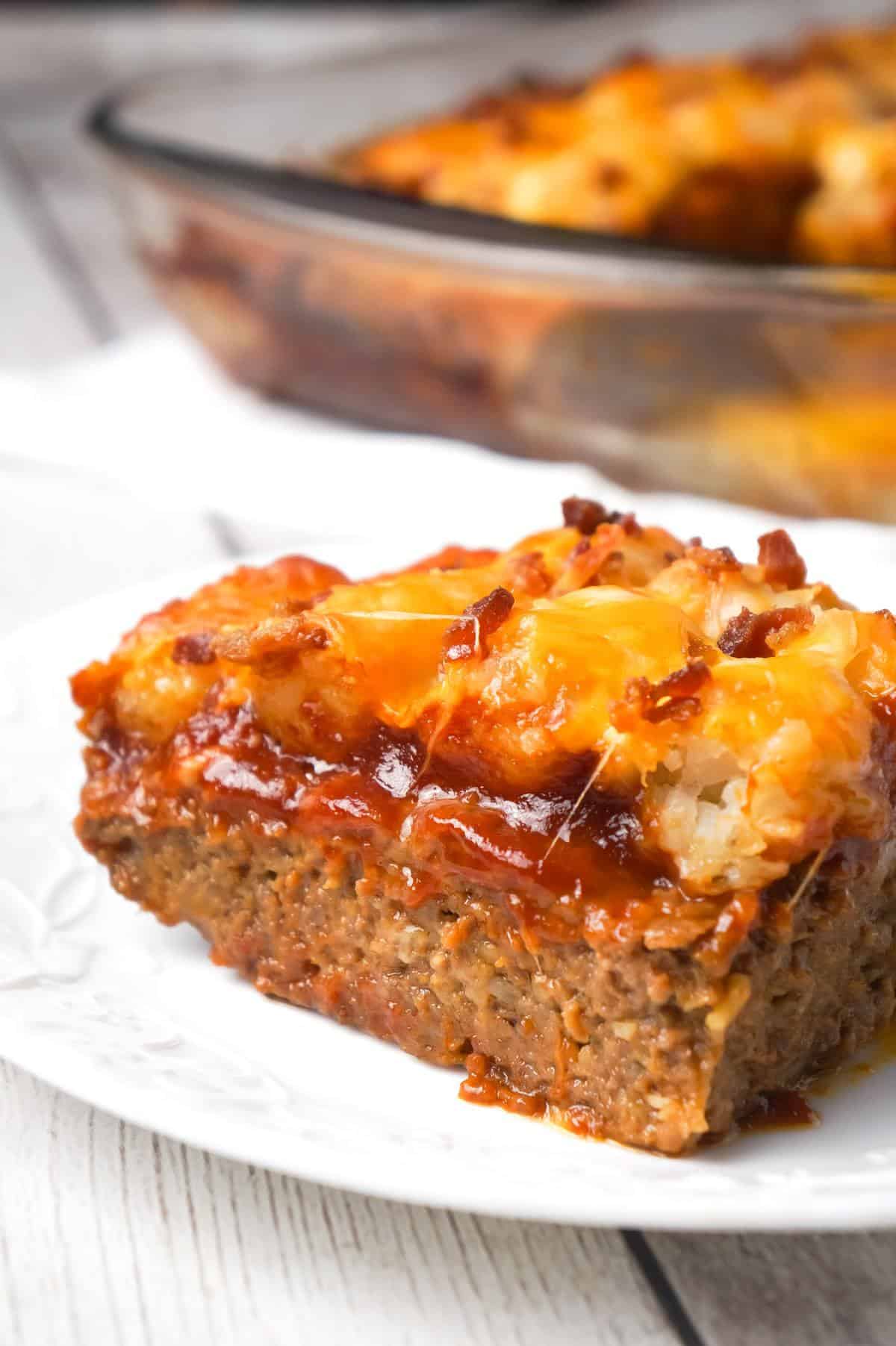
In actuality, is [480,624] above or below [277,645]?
above

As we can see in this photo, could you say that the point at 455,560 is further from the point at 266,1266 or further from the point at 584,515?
the point at 266,1266

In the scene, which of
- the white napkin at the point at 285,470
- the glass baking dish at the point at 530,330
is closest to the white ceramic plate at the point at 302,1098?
the white napkin at the point at 285,470

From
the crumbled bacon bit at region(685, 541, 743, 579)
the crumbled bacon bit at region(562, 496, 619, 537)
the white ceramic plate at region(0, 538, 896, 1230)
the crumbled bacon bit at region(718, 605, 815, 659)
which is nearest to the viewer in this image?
the white ceramic plate at region(0, 538, 896, 1230)

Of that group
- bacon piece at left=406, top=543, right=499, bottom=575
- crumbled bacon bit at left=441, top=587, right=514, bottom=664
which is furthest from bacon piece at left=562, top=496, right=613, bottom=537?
crumbled bacon bit at left=441, top=587, right=514, bottom=664

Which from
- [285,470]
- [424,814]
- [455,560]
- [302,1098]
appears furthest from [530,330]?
[302,1098]

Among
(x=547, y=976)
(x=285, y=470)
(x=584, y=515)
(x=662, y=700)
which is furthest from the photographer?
(x=285, y=470)

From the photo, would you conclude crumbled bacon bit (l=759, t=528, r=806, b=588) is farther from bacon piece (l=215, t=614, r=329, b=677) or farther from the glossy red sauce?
bacon piece (l=215, t=614, r=329, b=677)

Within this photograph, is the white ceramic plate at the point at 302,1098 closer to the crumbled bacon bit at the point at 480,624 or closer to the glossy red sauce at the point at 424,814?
the glossy red sauce at the point at 424,814
